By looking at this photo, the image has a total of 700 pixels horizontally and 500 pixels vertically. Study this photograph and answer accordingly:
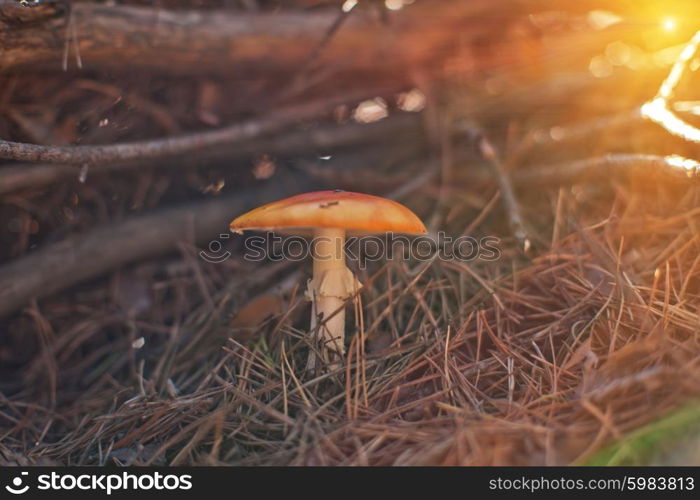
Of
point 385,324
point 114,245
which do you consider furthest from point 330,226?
point 114,245

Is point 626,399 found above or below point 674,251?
below

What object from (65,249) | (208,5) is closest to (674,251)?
(208,5)

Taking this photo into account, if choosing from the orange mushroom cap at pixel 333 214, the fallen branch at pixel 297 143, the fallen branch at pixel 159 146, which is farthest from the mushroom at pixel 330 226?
the fallen branch at pixel 297 143

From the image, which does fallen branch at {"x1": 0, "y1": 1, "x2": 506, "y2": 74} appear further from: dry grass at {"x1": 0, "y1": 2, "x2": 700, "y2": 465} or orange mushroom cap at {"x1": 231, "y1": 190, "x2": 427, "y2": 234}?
orange mushroom cap at {"x1": 231, "y1": 190, "x2": 427, "y2": 234}

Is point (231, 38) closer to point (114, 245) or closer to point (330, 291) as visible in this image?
point (114, 245)

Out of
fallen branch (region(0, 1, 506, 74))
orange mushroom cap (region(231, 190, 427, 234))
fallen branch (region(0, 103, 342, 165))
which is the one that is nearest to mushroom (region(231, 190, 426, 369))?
orange mushroom cap (region(231, 190, 427, 234))

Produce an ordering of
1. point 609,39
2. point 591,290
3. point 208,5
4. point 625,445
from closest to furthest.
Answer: point 625,445
point 591,290
point 208,5
point 609,39

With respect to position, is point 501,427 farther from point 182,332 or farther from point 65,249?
point 65,249

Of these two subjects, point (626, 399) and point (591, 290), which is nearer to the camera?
point (626, 399)
